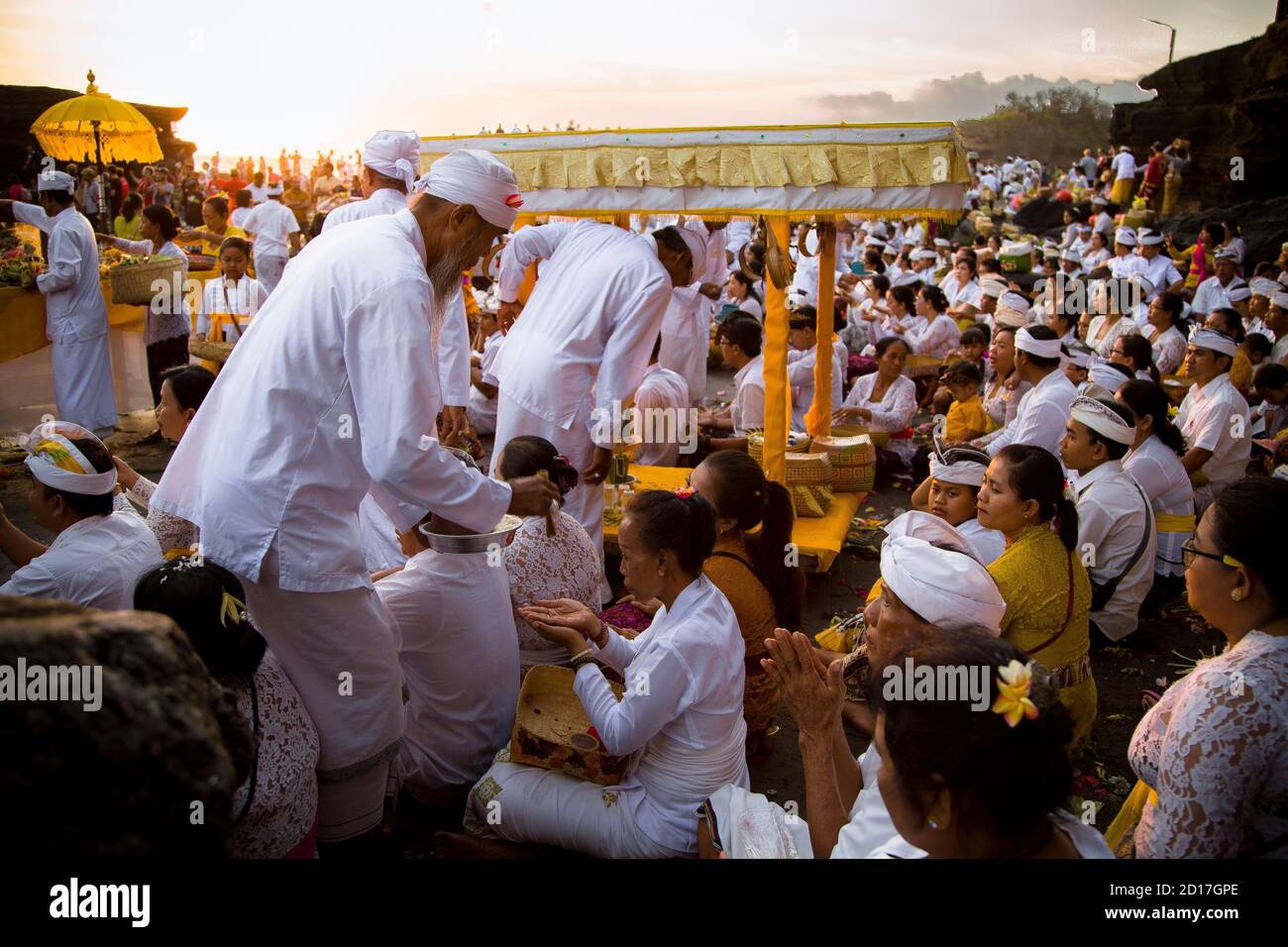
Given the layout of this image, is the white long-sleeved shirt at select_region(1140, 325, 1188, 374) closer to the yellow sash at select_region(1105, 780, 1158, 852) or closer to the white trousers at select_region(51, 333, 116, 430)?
the yellow sash at select_region(1105, 780, 1158, 852)

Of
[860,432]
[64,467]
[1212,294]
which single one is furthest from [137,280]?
[1212,294]

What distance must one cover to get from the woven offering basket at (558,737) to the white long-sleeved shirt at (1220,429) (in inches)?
188

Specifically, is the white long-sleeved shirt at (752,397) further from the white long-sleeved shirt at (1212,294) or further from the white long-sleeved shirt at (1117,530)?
the white long-sleeved shirt at (1212,294)

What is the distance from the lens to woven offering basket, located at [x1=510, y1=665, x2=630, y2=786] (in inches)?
121

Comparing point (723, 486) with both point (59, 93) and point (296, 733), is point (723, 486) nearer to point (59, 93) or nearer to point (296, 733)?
point (296, 733)

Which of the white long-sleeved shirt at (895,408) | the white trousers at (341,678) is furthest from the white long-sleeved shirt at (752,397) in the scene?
the white trousers at (341,678)

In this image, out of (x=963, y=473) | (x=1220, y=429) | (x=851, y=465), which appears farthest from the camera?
(x=851, y=465)

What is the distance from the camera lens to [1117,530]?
4.75 meters

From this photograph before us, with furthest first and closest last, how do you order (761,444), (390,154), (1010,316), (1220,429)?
1. (1010,316)
2. (761,444)
3. (1220,429)
4. (390,154)

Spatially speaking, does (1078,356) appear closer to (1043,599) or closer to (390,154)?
(1043,599)

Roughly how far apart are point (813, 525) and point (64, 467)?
397 cm

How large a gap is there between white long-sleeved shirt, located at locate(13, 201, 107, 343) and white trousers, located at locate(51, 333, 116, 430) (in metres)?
0.08

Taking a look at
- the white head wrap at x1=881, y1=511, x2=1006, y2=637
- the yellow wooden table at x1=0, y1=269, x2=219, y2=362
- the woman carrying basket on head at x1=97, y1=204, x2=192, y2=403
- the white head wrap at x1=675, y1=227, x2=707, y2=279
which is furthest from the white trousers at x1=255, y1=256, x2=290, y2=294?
the white head wrap at x1=881, y1=511, x2=1006, y2=637

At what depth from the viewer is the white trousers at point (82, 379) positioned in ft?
26.7
